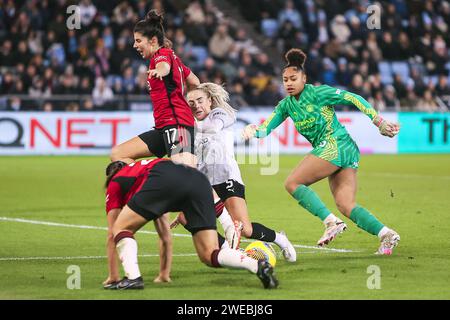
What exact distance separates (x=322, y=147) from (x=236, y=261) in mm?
2766

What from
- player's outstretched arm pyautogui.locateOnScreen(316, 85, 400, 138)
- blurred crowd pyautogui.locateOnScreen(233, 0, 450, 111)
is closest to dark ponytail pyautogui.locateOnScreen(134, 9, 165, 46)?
player's outstretched arm pyautogui.locateOnScreen(316, 85, 400, 138)

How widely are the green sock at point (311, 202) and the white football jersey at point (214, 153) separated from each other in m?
0.73

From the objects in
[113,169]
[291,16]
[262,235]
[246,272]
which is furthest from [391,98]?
[113,169]

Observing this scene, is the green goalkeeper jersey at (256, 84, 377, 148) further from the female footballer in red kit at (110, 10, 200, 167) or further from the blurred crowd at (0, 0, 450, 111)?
the blurred crowd at (0, 0, 450, 111)

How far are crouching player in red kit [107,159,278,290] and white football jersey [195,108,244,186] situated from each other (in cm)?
192

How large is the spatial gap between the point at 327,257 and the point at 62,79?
1645cm

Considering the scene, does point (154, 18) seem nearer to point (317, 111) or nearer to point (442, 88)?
point (317, 111)

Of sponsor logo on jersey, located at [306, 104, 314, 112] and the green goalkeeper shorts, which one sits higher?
sponsor logo on jersey, located at [306, 104, 314, 112]

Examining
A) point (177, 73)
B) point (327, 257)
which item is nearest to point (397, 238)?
point (327, 257)

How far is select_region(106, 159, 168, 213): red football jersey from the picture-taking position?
8.28 m

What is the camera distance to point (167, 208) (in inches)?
319

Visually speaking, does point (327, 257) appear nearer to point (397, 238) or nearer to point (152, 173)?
point (397, 238)

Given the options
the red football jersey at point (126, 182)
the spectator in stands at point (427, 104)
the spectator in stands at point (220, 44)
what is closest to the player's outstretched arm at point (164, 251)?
the red football jersey at point (126, 182)

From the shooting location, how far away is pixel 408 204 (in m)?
15.7
